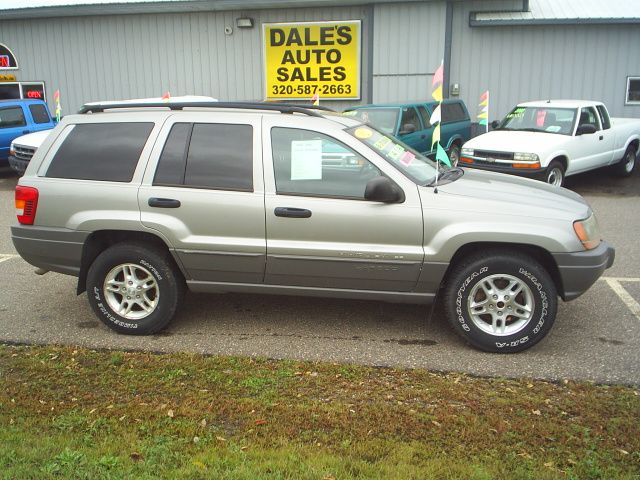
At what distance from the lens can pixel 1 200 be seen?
12016 millimetres

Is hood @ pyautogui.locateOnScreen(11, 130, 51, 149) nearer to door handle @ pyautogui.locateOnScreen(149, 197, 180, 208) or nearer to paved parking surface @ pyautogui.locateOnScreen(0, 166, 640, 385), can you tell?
paved parking surface @ pyautogui.locateOnScreen(0, 166, 640, 385)

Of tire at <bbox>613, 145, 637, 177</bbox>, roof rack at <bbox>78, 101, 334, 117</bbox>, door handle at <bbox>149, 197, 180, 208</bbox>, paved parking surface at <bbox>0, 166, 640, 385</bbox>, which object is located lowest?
paved parking surface at <bbox>0, 166, 640, 385</bbox>

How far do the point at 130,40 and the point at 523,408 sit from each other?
1630cm

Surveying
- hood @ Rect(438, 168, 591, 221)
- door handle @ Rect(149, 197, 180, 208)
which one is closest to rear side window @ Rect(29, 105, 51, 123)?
door handle @ Rect(149, 197, 180, 208)

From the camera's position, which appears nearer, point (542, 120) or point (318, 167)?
point (318, 167)

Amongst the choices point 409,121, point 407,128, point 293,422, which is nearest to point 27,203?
point 293,422

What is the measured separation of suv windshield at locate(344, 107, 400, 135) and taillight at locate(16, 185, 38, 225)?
763 cm

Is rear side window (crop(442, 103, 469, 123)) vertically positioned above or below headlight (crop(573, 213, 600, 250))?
above

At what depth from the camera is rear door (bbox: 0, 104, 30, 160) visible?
1444 centimetres

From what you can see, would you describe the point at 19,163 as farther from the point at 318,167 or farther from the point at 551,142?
the point at 551,142

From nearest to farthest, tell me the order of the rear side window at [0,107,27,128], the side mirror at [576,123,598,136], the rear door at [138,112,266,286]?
the rear door at [138,112,266,286]
the side mirror at [576,123,598,136]
the rear side window at [0,107,27,128]

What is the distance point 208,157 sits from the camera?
485 centimetres

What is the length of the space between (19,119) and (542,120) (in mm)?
11789

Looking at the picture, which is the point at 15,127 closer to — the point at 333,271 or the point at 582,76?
the point at 333,271
